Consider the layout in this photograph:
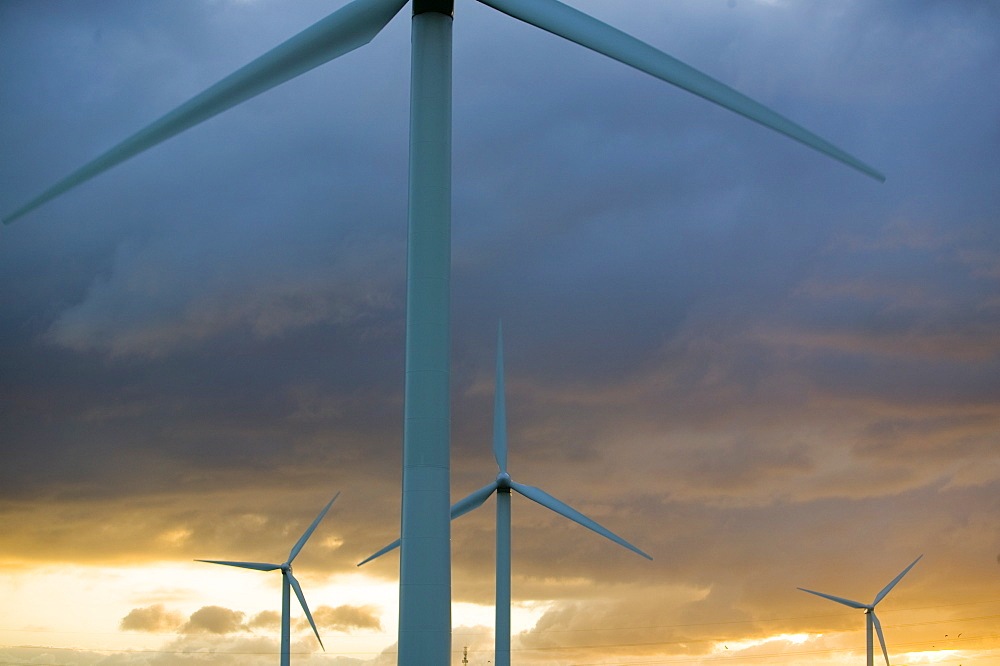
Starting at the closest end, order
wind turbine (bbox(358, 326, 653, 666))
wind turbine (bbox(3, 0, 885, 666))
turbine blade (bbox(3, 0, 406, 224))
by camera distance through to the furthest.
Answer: wind turbine (bbox(3, 0, 885, 666)), turbine blade (bbox(3, 0, 406, 224)), wind turbine (bbox(358, 326, 653, 666))

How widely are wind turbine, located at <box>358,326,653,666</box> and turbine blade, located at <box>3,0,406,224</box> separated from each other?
41.9 metres

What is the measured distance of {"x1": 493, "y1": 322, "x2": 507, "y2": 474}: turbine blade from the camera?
7744 cm

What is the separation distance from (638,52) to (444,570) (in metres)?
17.4

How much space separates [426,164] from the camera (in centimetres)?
3594

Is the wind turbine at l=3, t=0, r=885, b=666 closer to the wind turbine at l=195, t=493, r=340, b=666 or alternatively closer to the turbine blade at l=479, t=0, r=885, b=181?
the turbine blade at l=479, t=0, r=885, b=181

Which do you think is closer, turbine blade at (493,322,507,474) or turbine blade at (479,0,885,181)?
turbine blade at (479,0,885,181)

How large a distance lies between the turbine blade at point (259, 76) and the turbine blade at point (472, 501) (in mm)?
45207

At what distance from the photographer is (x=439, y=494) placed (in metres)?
34.1

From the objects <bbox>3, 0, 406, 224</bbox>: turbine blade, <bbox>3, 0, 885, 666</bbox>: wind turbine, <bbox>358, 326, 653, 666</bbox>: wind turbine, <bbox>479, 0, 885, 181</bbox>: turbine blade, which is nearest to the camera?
<bbox>3, 0, 885, 666</bbox>: wind turbine

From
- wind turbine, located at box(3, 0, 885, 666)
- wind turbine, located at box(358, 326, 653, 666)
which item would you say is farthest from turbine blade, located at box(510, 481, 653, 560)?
wind turbine, located at box(3, 0, 885, 666)

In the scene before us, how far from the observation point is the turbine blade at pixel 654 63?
3588cm

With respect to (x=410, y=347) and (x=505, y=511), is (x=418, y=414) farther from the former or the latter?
(x=505, y=511)

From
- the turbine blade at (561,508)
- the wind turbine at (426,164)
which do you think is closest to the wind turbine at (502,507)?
the turbine blade at (561,508)

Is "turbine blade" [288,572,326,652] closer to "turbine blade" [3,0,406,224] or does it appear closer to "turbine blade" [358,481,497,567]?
"turbine blade" [358,481,497,567]
